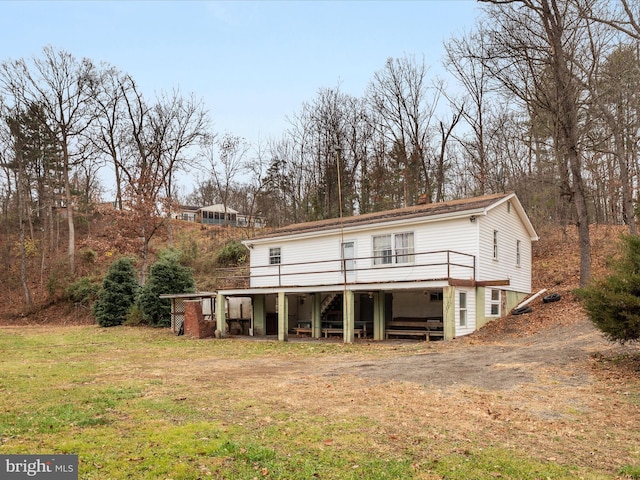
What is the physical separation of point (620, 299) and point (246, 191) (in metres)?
50.1

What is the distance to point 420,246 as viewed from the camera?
20.8 meters

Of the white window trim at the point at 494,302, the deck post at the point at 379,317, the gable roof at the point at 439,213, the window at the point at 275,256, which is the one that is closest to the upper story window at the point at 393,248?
the gable roof at the point at 439,213

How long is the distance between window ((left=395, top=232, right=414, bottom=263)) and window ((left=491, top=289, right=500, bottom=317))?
3.76 metres

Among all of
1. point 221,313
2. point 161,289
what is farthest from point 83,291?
point 221,313

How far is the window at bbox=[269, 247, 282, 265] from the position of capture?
25.6 metres

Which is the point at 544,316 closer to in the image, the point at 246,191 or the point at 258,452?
the point at 258,452

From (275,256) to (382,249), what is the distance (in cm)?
630

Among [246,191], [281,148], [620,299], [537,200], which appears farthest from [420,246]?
[246,191]

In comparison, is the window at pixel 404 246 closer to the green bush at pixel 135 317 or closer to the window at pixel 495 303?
the window at pixel 495 303

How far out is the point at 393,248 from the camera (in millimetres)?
21484

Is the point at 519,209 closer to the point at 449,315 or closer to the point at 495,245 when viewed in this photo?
the point at 495,245

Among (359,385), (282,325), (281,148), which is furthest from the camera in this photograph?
(281,148)

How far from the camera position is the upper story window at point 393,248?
69.3 ft

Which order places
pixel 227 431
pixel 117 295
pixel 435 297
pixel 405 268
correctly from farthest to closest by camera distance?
1. pixel 117 295
2. pixel 435 297
3. pixel 405 268
4. pixel 227 431
